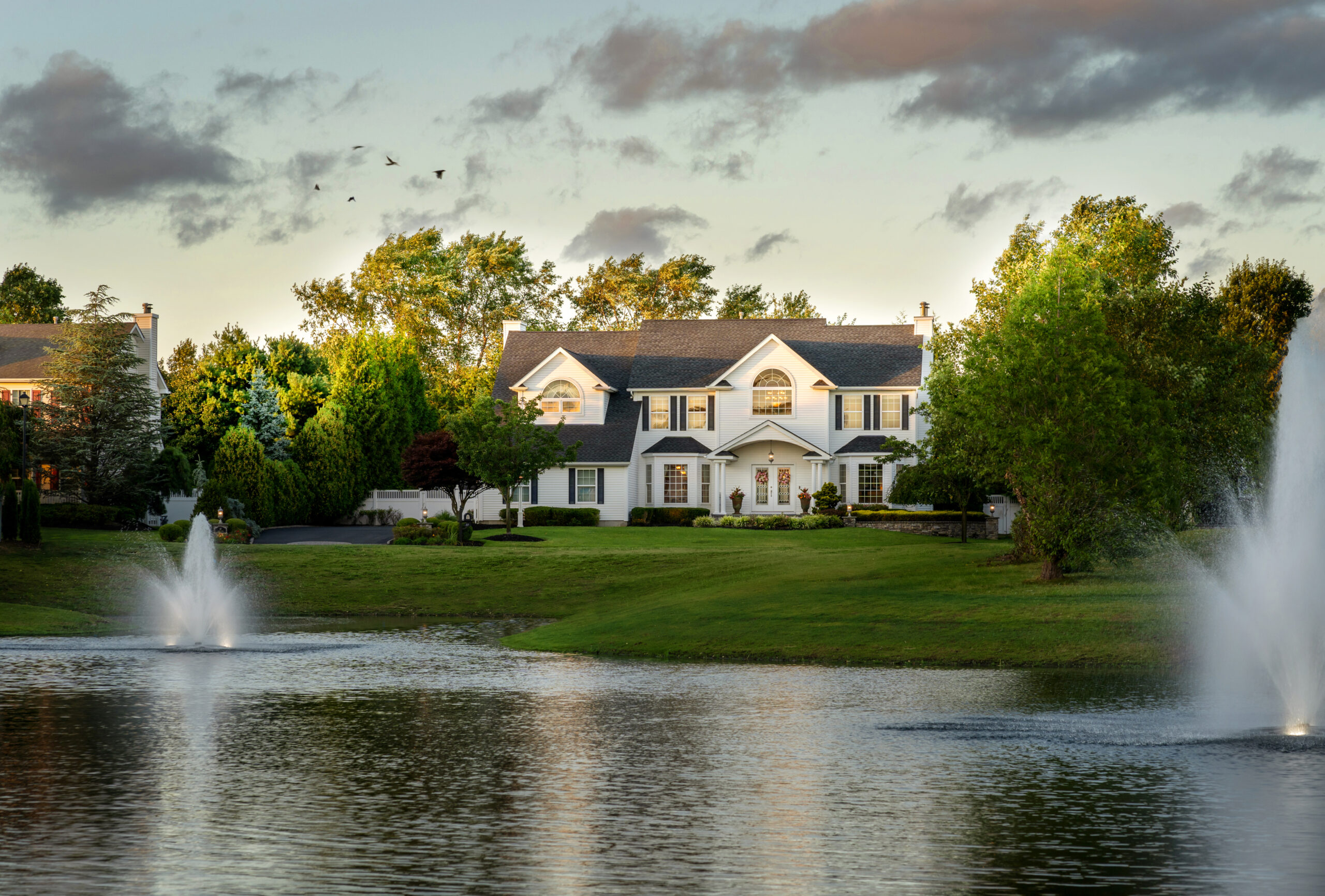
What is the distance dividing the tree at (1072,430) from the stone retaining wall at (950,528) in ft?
80.9

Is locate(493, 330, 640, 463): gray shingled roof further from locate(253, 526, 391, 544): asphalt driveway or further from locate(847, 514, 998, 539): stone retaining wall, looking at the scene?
locate(847, 514, 998, 539): stone retaining wall

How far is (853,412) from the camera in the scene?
220 ft

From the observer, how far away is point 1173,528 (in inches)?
1427

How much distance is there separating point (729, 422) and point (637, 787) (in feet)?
179

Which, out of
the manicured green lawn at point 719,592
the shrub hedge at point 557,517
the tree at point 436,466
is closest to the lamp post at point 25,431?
the manicured green lawn at point 719,592

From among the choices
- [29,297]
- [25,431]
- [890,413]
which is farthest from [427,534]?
[29,297]

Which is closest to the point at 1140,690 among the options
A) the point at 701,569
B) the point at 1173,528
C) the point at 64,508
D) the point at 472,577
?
the point at 1173,528

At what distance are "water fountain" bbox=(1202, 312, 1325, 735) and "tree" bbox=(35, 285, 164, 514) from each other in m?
46.0

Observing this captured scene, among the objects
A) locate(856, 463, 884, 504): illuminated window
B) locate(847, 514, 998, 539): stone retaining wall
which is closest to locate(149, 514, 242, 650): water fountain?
locate(847, 514, 998, 539): stone retaining wall

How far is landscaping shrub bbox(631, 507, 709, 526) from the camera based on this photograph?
6353 cm

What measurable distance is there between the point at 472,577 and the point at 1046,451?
16.7 m

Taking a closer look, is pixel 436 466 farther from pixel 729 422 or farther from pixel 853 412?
pixel 853 412

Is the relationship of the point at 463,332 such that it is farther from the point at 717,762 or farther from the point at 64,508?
the point at 717,762

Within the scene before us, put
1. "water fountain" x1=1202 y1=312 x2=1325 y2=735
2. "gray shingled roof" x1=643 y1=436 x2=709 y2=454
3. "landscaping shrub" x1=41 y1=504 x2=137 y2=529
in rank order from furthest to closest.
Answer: "gray shingled roof" x1=643 y1=436 x2=709 y2=454 < "landscaping shrub" x1=41 y1=504 x2=137 y2=529 < "water fountain" x1=1202 y1=312 x2=1325 y2=735
